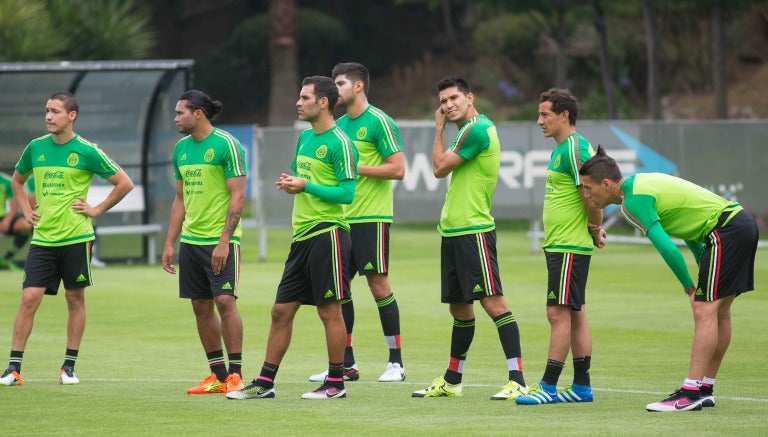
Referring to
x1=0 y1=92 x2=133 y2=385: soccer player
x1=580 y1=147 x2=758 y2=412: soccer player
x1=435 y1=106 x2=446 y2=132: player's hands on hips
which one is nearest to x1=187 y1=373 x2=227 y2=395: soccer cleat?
x1=0 y1=92 x2=133 y2=385: soccer player

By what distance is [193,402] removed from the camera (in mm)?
10188

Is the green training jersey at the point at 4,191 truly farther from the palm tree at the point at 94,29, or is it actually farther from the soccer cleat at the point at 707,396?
the soccer cleat at the point at 707,396

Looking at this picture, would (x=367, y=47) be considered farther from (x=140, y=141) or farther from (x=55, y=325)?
(x=55, y=325)

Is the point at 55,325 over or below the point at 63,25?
below

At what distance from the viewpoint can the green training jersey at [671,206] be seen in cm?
945

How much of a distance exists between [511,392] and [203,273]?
7.86ft

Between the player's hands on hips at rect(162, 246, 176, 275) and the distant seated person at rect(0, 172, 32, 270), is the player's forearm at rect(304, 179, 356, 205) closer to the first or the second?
the player's hands on hips at rect(162, 246, 176, 275)

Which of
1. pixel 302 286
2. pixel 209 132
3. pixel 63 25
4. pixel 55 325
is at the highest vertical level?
pixel 63 25

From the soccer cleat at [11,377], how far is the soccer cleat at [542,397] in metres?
3.86

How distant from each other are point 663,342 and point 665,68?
31.7 metres

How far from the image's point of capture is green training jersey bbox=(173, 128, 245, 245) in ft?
34.9

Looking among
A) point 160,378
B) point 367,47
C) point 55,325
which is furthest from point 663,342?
point 367,47

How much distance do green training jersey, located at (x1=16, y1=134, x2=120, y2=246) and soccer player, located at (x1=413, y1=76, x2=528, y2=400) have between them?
2856mm

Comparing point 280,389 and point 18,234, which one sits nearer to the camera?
point 280,389
